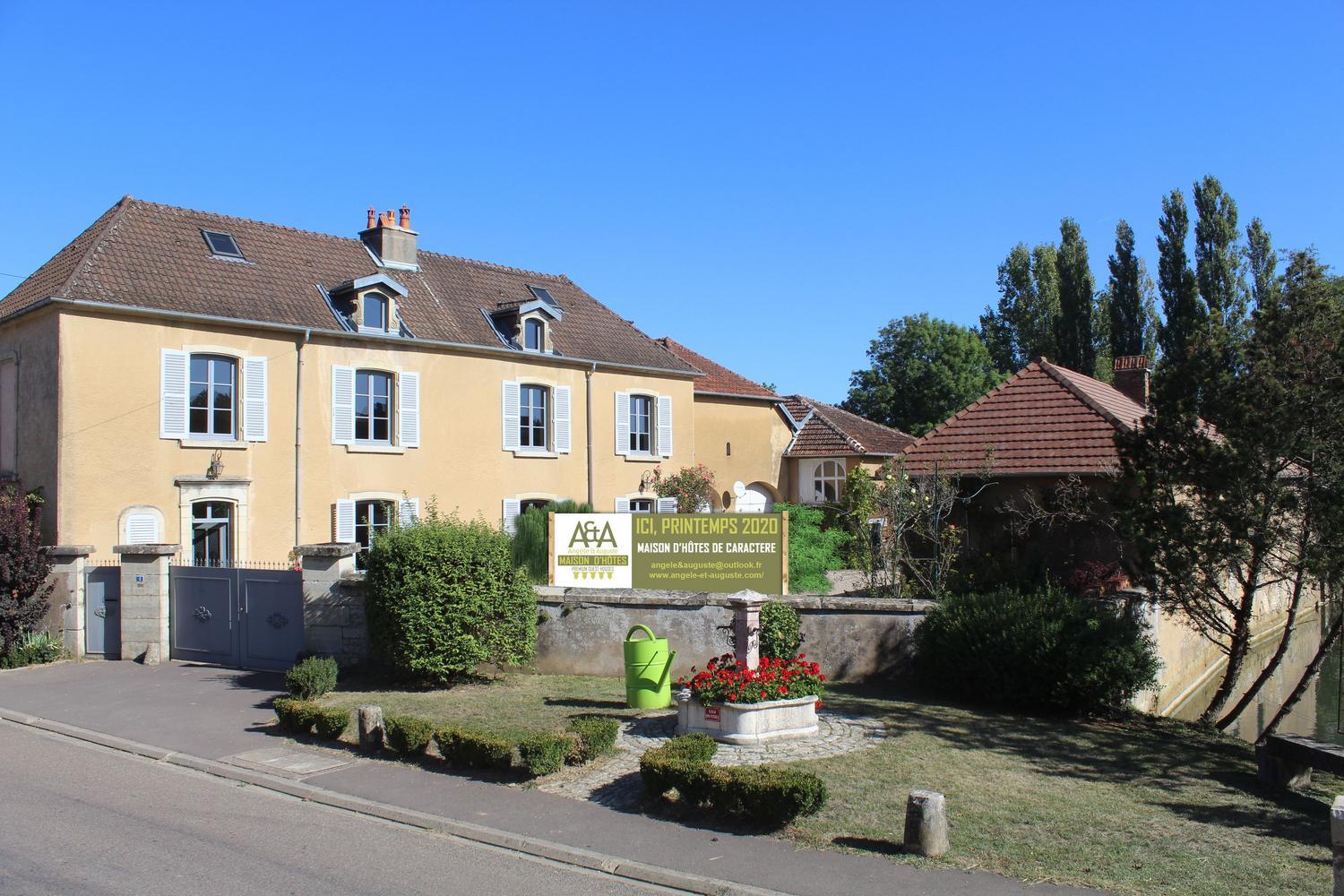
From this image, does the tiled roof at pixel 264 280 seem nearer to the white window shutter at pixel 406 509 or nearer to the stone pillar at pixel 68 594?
the white window shutter at pixel 406 509

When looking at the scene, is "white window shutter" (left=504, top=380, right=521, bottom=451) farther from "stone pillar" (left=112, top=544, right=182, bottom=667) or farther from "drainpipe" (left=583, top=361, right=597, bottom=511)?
"stone pillar" (left=112, top=544, right=182, bottom=667)

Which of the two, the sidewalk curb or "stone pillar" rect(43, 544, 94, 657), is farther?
"stone pillar" rect(43, 544, 94, 657)

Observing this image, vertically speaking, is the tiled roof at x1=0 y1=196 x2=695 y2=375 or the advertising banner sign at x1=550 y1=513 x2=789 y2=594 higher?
the tiled roof at x1=0 y1=196 x2=695 y2=375

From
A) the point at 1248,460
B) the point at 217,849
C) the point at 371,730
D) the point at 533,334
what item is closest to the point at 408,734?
the point at 371,730

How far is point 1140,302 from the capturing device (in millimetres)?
42562

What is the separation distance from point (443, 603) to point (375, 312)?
12.1 m

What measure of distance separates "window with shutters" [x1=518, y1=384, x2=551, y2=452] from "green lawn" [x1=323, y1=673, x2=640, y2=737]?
12.4 meters

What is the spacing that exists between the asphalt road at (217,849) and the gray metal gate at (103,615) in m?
7.96

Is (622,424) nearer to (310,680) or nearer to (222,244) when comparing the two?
(222,244)

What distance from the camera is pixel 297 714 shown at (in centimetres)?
1125

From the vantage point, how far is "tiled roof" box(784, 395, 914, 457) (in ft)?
110

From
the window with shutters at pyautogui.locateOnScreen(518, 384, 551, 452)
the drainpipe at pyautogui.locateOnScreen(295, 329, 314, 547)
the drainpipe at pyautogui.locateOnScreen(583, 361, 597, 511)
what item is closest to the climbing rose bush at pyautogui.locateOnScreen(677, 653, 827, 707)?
the drainpipe at pyautogui.locateOnScreen(295, 329, 314, 547)

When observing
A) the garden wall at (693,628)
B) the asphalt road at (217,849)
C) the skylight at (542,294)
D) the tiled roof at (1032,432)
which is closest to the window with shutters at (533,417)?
the skylight at (542,294)

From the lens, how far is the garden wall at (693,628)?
1372 centimetres
